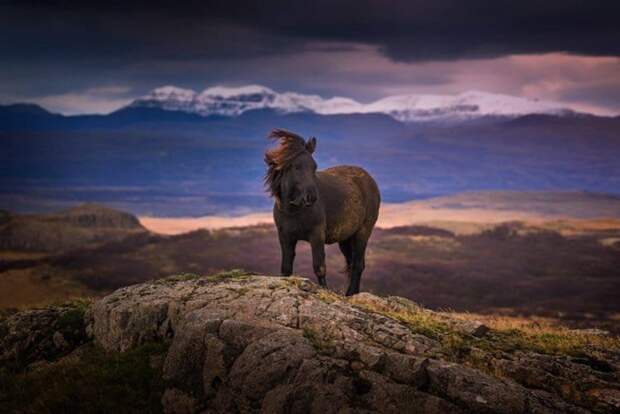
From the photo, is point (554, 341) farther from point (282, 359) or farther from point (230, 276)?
point (230, 276)

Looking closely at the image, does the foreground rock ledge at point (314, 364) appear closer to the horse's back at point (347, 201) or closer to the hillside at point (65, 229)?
the horse's back at point (347, 201)

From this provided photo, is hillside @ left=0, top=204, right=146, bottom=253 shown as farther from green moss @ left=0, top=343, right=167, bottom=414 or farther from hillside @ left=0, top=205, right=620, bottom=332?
green moss @ left=0, top=343, right=167, bottom=414

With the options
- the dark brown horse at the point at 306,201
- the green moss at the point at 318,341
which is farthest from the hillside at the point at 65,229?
the green moss at the point at 318,341

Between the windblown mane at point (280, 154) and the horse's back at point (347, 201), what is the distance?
56.3 inches

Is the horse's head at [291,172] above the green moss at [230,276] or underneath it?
above

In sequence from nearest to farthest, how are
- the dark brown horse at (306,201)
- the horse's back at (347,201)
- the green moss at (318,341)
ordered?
1. the green moss at (318,341)
2. the dark brown horse at (306,201)
3. the horse's back at (347,201)

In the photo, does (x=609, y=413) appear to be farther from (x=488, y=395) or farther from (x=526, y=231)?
(x=526, y=231)

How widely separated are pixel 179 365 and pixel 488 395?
514cm

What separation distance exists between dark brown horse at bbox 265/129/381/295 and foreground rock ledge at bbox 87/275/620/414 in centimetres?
184

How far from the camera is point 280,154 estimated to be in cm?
1520

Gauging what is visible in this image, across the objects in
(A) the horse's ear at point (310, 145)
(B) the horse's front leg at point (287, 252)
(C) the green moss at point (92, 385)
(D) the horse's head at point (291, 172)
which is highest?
(A) the horse's ear at point (310, 145)

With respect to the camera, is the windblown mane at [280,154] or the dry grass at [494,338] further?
the windblown mane at [280,154]

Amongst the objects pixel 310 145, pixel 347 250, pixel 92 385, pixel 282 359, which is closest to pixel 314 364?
pixel 282 359

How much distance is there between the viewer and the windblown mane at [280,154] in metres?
15.2
